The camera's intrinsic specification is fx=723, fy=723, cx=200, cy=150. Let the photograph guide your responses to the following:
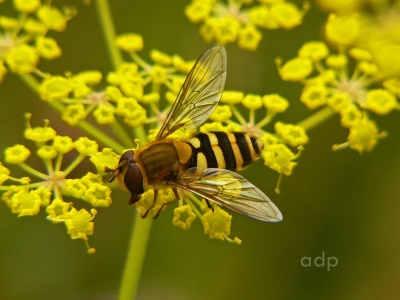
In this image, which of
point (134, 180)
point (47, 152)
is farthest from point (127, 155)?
point (47, 152)

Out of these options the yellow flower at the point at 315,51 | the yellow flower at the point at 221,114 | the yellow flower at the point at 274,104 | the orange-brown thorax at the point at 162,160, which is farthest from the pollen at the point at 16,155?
the yellow flower at the point at 315,51

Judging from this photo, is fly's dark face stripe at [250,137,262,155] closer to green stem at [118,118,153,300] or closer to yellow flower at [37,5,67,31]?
green stem at [118,118,153,300]

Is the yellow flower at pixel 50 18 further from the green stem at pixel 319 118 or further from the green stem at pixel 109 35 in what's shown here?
the green stem at pixel 319 118

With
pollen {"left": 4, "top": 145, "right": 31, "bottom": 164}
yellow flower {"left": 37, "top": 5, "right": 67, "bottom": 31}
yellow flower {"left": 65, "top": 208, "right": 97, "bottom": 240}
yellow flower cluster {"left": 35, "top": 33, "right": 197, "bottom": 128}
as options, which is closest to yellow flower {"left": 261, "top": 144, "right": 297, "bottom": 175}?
yellow flower cluster {"left": 35, "top": 33, "right": 197, "bottom": 128}

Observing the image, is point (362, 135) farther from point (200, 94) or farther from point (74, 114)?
point (74, 114)

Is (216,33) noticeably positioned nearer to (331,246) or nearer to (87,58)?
(87,58)

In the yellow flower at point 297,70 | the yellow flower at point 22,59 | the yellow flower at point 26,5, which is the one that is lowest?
the yellow flower at point 22,59
